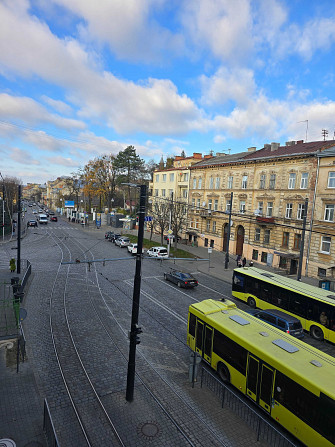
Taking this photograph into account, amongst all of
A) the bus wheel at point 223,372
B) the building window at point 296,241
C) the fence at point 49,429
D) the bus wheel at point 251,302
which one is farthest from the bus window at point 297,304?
the building window at point 296,241

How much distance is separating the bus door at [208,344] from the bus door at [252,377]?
2.12 m

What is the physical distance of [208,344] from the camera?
12.0 m

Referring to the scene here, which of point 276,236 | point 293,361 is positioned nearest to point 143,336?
point 293,361

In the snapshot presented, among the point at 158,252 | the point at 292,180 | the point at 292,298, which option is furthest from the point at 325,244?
the point at 158,252

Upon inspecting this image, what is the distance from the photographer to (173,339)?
48.6ft

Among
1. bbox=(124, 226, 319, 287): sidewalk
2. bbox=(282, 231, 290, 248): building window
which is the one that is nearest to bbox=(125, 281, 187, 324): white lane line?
bbox=(124, 226, 319, 287): sidewalk

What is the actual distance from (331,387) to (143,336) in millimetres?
9089

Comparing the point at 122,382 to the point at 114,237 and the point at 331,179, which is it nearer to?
the point at 331,179

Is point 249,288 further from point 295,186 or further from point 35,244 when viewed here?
point 35,244

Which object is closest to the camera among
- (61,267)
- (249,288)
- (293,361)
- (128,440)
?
(128,440)

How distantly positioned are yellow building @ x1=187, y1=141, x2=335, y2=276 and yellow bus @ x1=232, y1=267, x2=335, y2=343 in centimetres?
505

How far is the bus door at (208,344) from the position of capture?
38.9 ft

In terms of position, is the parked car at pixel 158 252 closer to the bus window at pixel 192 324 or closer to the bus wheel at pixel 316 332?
the bus wheel at pixel 316 332

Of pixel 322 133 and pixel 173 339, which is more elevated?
pixel 322 133
